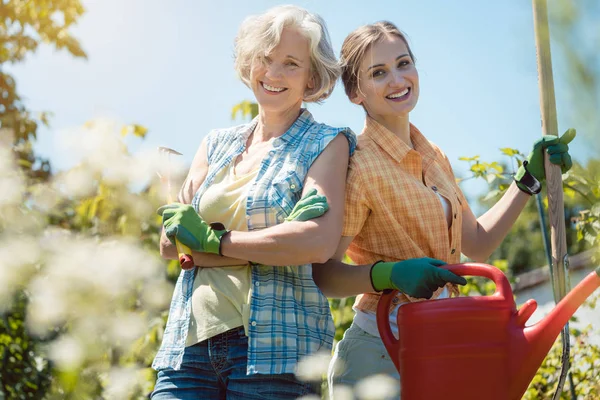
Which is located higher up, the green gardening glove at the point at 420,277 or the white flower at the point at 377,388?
the green gardening glove at the point at 420,277

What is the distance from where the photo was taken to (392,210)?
189cm

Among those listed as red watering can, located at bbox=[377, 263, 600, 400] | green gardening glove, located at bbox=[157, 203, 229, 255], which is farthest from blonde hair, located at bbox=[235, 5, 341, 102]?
red watering can, located at bbox=[377, 263, 600, 400]

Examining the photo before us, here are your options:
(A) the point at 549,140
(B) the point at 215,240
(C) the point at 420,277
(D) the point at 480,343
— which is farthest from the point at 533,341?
(B) the point at 215,240

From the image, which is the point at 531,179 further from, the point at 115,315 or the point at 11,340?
the point at 11,340

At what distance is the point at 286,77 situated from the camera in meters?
1.82

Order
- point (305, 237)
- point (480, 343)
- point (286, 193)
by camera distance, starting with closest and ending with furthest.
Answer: point (480, 343) → point (305, 237) → point (286, 193)

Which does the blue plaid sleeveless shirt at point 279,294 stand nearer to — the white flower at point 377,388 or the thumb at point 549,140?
the white flower at point 377,388

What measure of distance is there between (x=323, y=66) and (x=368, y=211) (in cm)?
37

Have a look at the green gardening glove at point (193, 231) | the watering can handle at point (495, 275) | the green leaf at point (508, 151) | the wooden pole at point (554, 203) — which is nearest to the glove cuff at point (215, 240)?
the green gardening glove at point (193, 231)

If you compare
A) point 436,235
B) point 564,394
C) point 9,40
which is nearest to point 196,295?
point 436,235

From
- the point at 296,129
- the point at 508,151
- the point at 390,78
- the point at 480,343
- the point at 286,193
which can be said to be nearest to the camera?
the point at 480,343

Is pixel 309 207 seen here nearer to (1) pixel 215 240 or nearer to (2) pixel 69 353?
(1) pixel 215 240

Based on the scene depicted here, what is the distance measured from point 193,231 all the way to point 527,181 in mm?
908

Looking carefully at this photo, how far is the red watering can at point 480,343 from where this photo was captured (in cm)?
151
